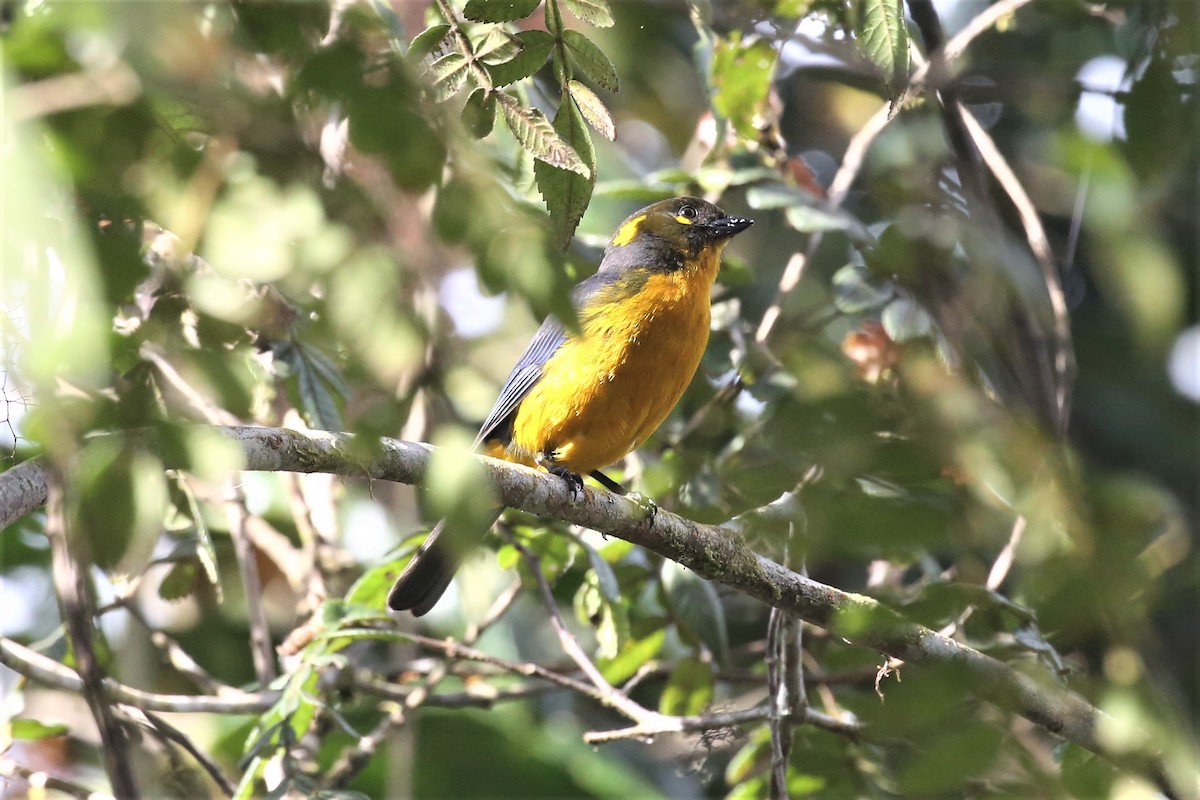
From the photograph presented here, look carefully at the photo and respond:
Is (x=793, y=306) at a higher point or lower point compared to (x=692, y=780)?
higher

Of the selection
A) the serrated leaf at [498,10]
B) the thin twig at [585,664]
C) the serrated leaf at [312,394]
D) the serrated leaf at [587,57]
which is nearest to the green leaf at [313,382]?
the serrated leaf at [312,394]

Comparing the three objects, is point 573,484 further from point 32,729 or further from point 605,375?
point 32,729

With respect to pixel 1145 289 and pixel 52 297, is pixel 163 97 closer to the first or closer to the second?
pixel 52 297

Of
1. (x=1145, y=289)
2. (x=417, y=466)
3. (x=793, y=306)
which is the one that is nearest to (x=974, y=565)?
(x=1145, y=289)

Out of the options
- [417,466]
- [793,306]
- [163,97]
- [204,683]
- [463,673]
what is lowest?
[463,673]

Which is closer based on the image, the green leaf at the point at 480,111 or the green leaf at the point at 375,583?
the green leaf at the point at 480,111

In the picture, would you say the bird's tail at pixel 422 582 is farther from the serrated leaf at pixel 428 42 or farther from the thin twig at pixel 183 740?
the serrated leaf at pixel 428 42

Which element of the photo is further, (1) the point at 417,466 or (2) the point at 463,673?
(2) the point at 463,673

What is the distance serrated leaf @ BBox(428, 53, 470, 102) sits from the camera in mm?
1610

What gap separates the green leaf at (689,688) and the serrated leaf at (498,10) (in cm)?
298

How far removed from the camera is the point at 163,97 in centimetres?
109

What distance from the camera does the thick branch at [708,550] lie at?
1.86 meters

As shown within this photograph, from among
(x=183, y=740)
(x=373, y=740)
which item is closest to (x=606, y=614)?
(x=373, y=740)

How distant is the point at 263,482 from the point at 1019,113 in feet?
14.4
